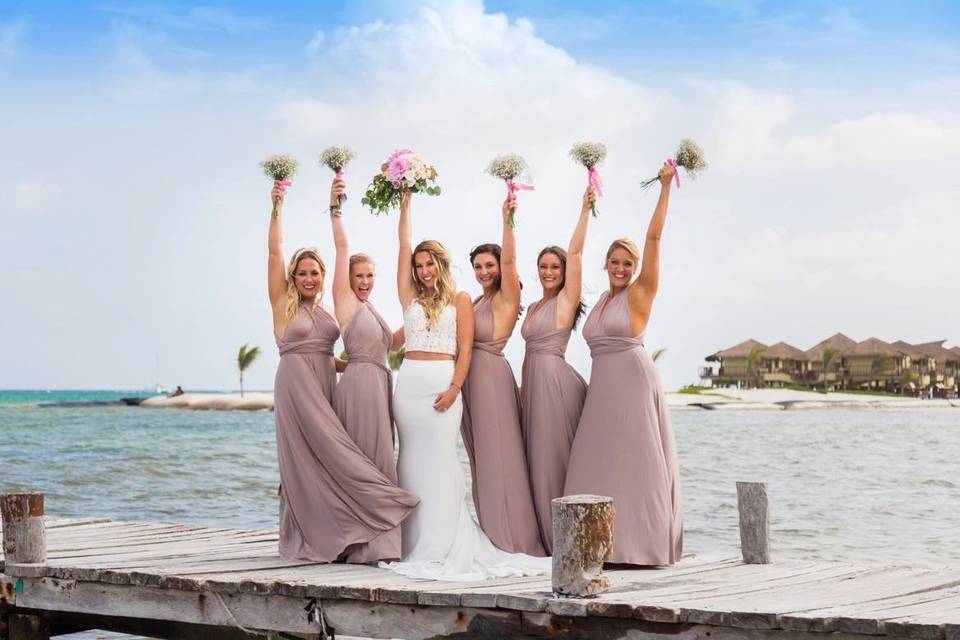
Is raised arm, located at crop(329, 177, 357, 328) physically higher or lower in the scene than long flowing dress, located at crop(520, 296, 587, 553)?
higher

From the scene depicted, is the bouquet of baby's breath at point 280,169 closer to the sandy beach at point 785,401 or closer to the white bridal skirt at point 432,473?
the white bridal skirt at point 432,473

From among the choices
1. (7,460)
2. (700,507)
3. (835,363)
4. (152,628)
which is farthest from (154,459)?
(835,363)

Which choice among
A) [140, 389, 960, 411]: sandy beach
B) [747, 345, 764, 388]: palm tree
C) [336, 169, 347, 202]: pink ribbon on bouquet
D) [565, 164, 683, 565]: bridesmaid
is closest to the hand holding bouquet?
[336, 169, 347, 202]: pink ribbon on bouquet

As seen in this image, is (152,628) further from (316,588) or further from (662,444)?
(662,444)

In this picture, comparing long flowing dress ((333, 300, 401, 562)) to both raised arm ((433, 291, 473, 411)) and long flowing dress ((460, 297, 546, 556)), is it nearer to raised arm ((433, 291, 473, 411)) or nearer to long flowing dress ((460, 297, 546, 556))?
raised arm ((433, 291, 473, 411))

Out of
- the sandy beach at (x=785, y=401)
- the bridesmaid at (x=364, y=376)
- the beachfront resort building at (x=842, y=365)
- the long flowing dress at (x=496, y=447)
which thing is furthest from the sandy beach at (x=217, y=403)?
the long flowing dress at (x=496, y=447)

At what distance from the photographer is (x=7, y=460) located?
3950 centimetres

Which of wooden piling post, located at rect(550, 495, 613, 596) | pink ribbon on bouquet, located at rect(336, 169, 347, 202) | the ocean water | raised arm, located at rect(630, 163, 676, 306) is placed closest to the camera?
wooden piling post, located at rect(550, 495, 613, 596)

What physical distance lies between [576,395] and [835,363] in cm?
9056

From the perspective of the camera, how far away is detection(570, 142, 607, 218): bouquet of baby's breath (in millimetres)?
9086

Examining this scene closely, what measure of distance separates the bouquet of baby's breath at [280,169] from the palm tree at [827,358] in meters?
88.7

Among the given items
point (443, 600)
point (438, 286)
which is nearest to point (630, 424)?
point (438, 286)

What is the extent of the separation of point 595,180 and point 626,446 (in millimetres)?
1902

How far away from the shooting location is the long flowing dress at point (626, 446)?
8.78 metres
